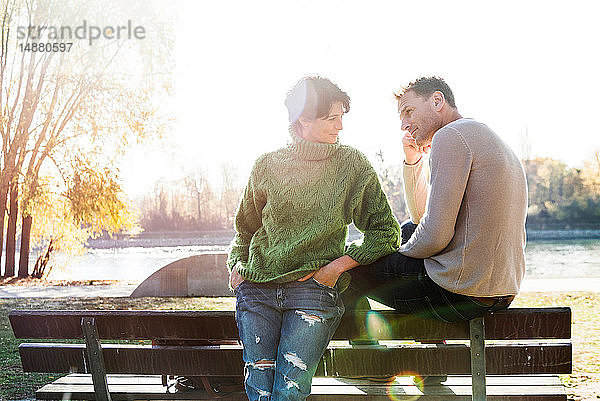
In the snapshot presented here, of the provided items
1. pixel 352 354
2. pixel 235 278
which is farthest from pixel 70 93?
pixel 352 354

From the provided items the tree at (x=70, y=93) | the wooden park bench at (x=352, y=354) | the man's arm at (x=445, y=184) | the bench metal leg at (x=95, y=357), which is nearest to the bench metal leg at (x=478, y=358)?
the wooden park bench at (x=352, y=354)

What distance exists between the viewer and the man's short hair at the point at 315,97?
3.06 metres

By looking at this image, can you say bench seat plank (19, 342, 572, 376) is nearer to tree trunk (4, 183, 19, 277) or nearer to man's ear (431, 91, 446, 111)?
man's ear (431, 91, 446, 111)

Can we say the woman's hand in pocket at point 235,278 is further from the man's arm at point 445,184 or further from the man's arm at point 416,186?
the man's arm at point 416,186

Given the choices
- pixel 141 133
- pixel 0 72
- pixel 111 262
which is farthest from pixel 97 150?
pixel 111 262

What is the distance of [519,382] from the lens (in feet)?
11.2

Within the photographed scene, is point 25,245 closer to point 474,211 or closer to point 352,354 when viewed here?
point 352,354

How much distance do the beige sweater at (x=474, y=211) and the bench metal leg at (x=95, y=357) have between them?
4.83 feet

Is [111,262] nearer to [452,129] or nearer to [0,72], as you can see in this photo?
[0,72]

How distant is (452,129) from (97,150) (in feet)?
54.1

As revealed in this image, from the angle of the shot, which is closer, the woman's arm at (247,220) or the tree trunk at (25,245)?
the woman's arm at (247,220)

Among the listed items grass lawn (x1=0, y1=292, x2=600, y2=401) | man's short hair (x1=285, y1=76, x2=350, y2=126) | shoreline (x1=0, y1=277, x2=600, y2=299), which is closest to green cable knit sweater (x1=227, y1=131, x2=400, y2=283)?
man's short hair (x1=285, y1=76, x2=350, y2=126)

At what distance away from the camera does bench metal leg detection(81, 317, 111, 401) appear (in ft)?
10.8

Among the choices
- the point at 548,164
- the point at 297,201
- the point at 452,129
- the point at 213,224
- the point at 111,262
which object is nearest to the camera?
the point at 452,129
